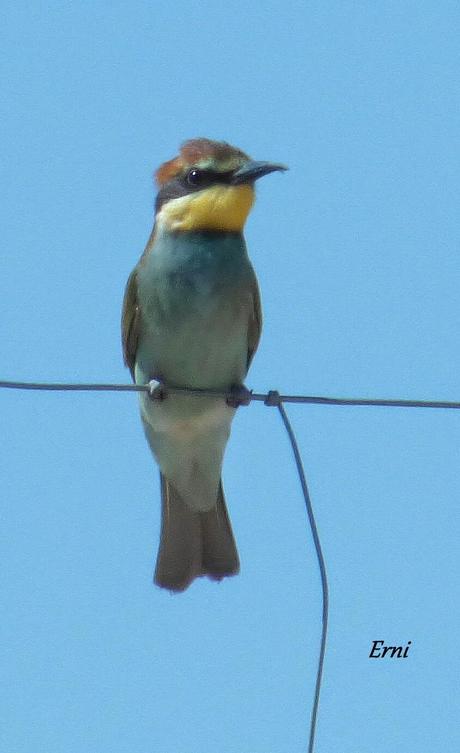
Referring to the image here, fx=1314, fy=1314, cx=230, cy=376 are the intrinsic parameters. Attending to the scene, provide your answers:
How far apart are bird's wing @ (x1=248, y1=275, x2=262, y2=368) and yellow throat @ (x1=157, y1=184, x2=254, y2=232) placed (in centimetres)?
23

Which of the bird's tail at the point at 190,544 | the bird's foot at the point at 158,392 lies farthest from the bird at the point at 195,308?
the bird's tail at the point at 190,544

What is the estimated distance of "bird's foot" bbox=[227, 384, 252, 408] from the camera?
448 cm

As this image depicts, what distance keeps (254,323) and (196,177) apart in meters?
0.55

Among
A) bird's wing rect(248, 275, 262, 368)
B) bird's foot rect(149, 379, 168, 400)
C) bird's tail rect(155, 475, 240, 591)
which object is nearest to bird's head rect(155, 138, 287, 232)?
bird's wing rect(248, 275, 262, 368)

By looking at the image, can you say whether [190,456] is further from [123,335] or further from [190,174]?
[190,174]

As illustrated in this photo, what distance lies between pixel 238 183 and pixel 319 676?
1.98m

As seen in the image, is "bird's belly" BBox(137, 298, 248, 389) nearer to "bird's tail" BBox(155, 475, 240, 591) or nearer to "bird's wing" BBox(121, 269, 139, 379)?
"bird's wing" BBox(121, 269, 139, 379)

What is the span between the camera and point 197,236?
4.46 metres

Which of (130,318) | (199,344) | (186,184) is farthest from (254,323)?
(186,184)

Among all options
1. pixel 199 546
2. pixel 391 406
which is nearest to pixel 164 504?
pixel 199 546

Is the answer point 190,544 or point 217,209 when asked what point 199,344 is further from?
point 190,544

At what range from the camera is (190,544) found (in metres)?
4.89

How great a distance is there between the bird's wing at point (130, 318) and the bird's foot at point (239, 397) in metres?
0.40

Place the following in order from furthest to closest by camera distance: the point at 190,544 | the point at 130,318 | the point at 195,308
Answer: the point at 190,544 → the point at 130,318 → the point at 195,308
